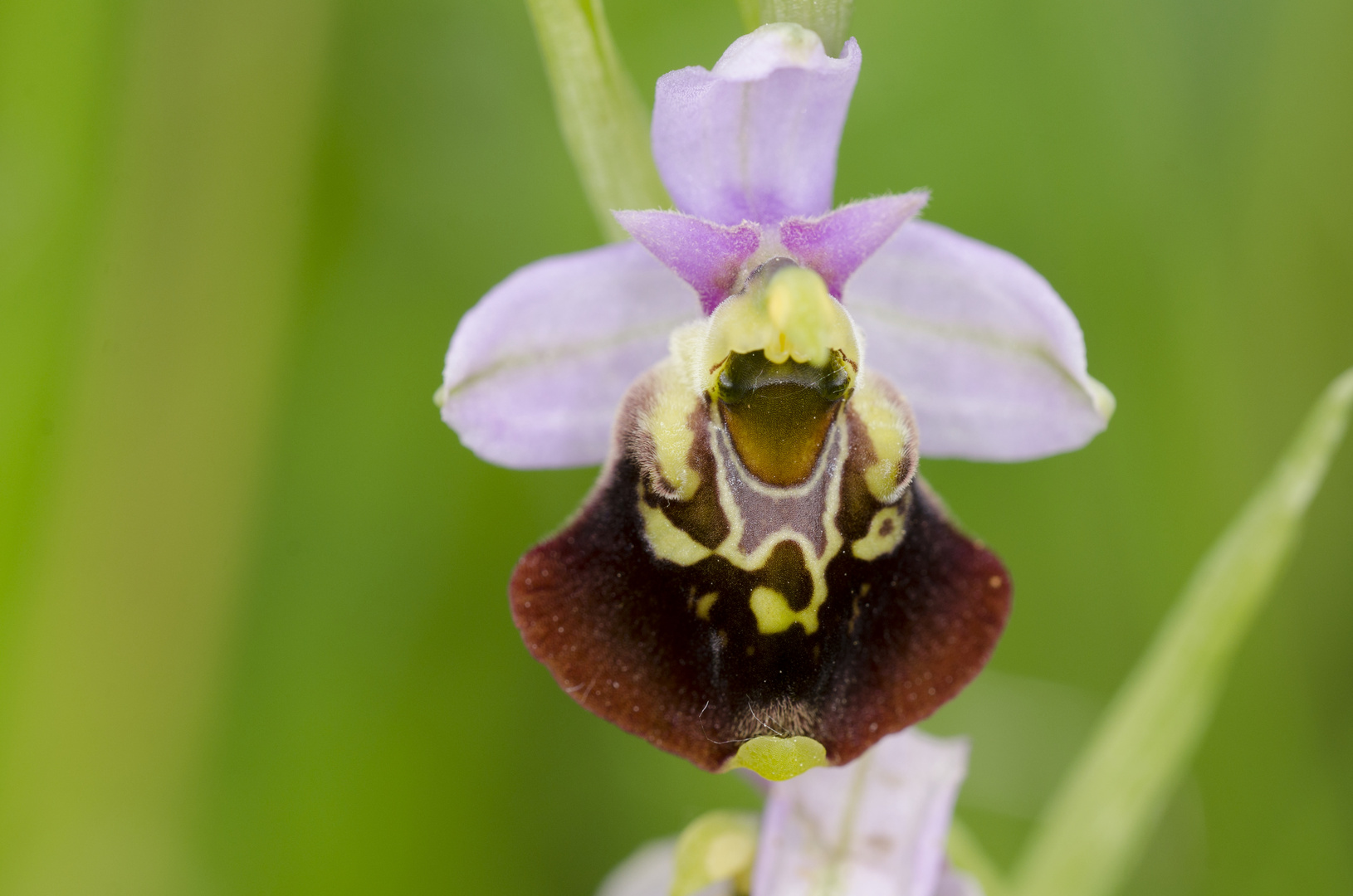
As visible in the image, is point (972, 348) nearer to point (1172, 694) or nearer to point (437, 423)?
point (1172, 694)

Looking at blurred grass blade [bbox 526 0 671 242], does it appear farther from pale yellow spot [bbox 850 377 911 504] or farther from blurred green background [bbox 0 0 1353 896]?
blurred green background [bbox 0 0 1353 896]

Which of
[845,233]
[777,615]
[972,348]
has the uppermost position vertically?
[845,233]

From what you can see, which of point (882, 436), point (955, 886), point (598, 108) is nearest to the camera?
point (882, 436)

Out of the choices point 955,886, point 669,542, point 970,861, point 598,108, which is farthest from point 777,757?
point 598,108

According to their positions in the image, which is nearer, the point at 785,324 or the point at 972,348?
the point at 785,324

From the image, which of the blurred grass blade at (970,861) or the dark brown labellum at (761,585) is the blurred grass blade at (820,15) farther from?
the blurred grass blade at (970,861)

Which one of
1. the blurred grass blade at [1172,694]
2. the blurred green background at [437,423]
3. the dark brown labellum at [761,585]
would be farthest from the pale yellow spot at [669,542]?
the blurred green background at [437,423]
